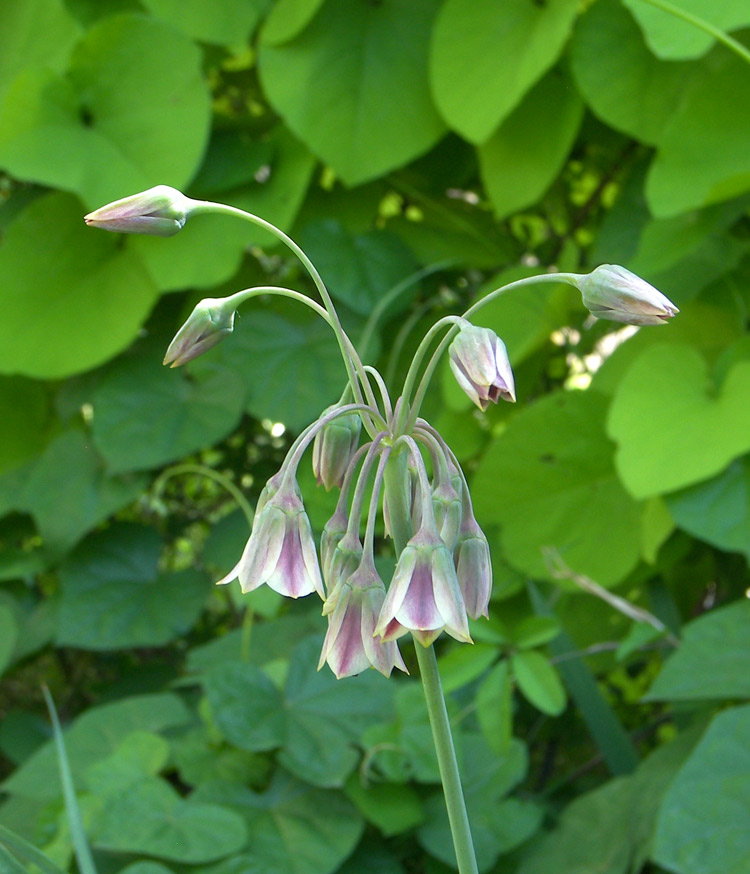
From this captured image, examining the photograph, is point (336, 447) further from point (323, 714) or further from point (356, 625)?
point (323, 714)

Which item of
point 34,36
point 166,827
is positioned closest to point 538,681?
point 166,827

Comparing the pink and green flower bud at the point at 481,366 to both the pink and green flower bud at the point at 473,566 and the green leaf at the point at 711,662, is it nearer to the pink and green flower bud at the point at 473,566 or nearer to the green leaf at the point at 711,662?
the pink and green flower bud at the point at 473,566

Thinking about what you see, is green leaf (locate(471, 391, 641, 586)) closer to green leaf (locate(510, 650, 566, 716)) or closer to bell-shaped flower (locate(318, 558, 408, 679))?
green leaf (locate(510, 650, 566, 716))

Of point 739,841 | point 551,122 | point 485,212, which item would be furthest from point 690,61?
point 739,841

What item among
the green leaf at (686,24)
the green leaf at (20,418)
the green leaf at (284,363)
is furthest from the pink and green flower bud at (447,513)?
the green leaf at (20,418)

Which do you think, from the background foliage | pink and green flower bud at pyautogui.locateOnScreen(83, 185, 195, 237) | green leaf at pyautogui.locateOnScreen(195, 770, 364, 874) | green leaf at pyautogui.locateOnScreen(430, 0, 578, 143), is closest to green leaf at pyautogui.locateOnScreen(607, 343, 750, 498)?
the background foliage

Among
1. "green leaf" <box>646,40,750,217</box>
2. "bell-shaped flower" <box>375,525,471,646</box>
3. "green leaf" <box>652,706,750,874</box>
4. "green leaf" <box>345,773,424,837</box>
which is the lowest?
"green leaf" <box>345,773,424,837</box>

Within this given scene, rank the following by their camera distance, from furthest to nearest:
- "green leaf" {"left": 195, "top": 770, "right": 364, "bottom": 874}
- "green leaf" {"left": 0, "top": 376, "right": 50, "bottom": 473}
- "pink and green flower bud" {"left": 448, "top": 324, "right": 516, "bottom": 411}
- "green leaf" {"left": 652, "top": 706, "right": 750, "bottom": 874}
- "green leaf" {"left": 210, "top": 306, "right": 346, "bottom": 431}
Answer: "green leaf" {"left": 0, "top": 376, "right": 50, "bottom": 473}, "green leaf" {"left": 210, "top": 306, "right": 346, "bottom": 431}, "green leaf" {"left": 195, "top": 770, "right": 364, "bottom": 874}, "green leaf" {"left": 652, "top": 706, "right": 750, "bottom": 874}, "pink and green flower bud" {"left": 448, "top": 324, "right": 516, "bottom": 411}
